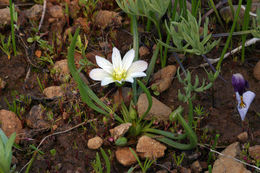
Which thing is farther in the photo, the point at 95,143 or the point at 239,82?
the point at 95,143

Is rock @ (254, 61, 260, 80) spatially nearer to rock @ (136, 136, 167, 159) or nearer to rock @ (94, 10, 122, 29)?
rock @ (136, 136, 167, 159)

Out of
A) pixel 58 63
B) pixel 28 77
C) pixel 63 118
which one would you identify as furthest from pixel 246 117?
pixel 28 77

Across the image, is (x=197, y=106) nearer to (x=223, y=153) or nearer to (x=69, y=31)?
(x=223, y=153)

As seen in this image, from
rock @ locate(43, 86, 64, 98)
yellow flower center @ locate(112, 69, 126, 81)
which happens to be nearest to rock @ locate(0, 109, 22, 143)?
rock @ locate(43, 86, 64, 98)

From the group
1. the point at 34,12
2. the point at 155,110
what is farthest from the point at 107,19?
the point at 155,110

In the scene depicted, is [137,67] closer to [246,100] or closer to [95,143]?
[95,143]

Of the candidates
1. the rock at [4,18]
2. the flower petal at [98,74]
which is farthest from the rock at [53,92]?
the rock at [4,18]

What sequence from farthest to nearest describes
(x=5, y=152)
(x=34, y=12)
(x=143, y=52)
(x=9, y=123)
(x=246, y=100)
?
1. (x=34, y=12)
2. (x=143, y=52)
3. (x=9, y=123)
4. (x=246, y=100)
5. (x=5, y=152)
